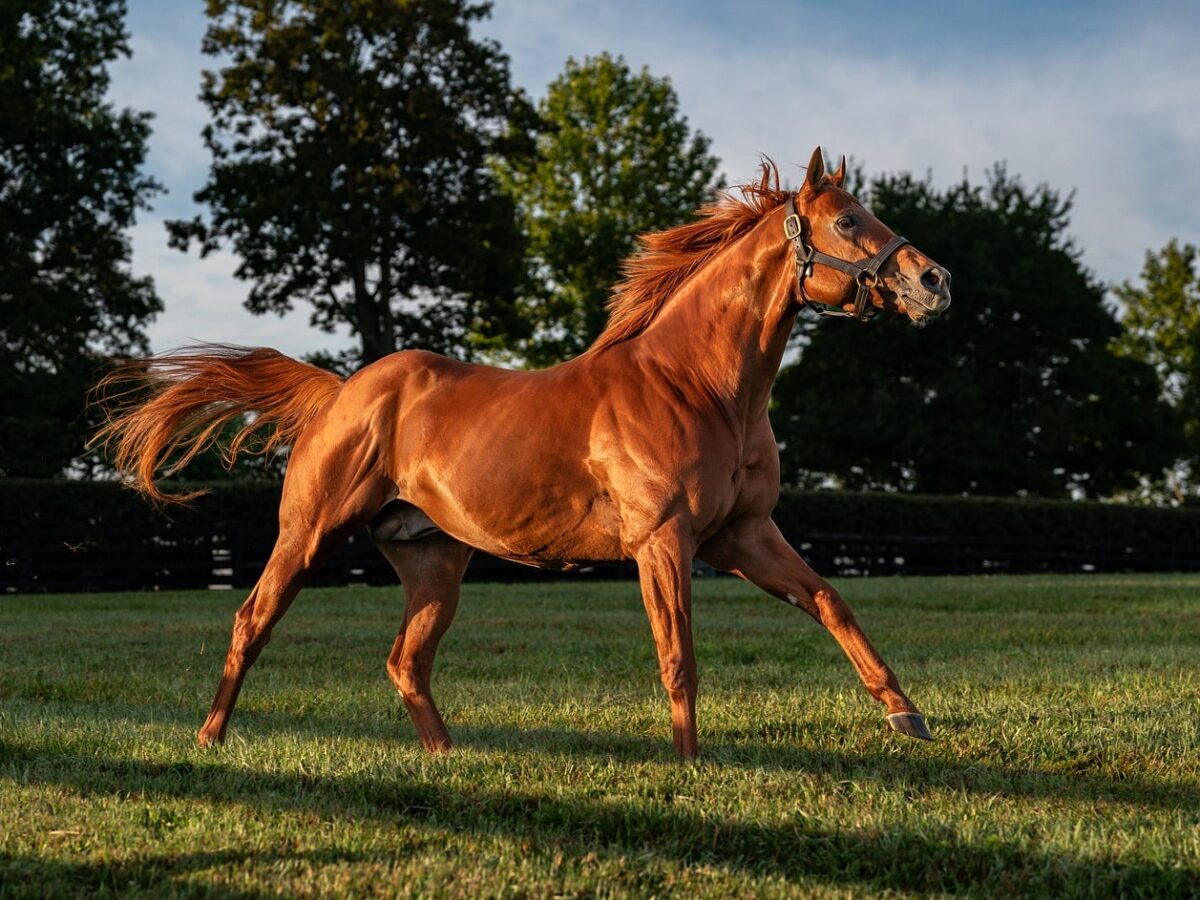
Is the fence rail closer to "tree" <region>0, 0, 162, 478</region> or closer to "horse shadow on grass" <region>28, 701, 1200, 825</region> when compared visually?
"tree" <region>0, 0, 162, 478</region>

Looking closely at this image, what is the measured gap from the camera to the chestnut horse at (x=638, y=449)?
18.1 ft

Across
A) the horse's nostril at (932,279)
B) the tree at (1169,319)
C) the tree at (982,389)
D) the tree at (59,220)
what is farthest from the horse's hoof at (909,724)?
the tree at (1169,319)

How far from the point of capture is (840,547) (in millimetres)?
29891

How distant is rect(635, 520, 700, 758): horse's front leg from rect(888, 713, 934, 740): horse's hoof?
1035mm

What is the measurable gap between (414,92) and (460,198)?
10.2 feet

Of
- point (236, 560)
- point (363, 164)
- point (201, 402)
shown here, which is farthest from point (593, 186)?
point (201, 402)

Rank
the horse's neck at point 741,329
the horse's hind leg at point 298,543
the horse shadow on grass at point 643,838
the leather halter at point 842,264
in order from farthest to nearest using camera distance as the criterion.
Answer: the horse's hind leg at point 298,543, the horse's neck at point 741,329, the leather halter at point 842,264, the horse shadow on grass at point 643,838

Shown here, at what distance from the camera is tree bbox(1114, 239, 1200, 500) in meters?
59.6

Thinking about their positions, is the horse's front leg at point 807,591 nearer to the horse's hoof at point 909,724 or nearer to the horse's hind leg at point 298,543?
the horse's hoof at point 909,724

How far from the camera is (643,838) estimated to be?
4.34 meters

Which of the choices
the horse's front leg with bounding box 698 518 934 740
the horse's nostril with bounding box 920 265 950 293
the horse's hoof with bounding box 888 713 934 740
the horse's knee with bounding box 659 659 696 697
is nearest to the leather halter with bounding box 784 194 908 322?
the horse's nostril with bounding box 920 265 950 293

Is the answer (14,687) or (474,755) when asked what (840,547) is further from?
(474,755)

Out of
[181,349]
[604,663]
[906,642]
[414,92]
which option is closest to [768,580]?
[181,349]

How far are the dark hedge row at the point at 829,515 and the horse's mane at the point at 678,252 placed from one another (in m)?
12.8
